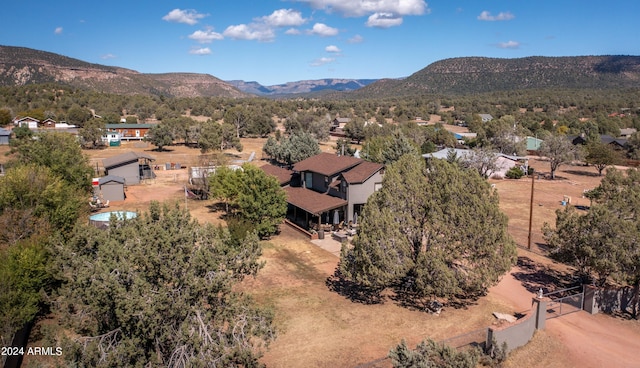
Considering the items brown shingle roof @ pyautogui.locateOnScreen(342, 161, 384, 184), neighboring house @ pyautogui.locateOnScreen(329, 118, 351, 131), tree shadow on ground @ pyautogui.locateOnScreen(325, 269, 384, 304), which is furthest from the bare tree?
neighboring house @ pyautogui.locateOnScreen(329, 118, 351, 131)

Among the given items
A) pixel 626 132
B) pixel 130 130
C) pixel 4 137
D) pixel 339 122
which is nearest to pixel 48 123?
pixel 4 137

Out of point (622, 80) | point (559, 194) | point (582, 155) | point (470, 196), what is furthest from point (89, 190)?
point (622, 80)

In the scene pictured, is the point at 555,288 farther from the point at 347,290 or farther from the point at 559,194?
the point at 559,194

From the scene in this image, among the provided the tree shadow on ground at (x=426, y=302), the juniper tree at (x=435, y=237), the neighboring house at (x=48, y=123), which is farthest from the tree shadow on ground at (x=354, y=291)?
the neighboring house at (x=48, y=123)

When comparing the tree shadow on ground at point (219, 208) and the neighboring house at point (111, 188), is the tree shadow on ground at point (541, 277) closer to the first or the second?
the tree shadow on ground at point (219, 208)

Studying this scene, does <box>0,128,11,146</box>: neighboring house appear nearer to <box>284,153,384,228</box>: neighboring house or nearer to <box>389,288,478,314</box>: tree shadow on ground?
<box>284,153,384,228</box>: neighboring house

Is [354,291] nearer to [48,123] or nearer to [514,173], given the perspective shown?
[514,173]
